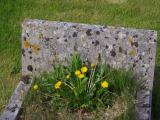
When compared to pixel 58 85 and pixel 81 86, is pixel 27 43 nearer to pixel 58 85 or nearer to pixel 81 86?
pixel 58 85

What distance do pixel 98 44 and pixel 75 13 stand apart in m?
2.50

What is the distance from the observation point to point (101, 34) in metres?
3.82

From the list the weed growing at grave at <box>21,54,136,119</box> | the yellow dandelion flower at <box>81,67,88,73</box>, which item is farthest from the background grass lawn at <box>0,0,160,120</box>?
the yellow dandelion flower at <box>81,67,88,73</box>

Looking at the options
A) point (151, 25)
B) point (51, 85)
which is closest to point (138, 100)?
point (51, 85)

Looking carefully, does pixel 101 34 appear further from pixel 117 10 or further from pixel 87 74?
pixel 117 10

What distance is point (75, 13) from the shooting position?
628 centimetres

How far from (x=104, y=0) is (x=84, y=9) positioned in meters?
0.41

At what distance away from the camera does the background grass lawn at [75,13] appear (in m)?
5.74

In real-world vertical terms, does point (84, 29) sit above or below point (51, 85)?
above

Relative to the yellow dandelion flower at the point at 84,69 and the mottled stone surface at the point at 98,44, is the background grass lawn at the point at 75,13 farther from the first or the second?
the yellow dandelion flower at the point at 84,69

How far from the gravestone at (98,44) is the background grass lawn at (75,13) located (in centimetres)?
152

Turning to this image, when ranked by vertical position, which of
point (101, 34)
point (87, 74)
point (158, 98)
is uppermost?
point (101, 34)

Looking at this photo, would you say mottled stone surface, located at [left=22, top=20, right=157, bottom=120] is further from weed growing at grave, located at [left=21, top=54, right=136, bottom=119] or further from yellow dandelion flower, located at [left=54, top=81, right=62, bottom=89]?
yellow dandelion flower, located at [left=54, top=81, right=62, bottom=89]

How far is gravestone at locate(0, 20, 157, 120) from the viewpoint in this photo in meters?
3.78
